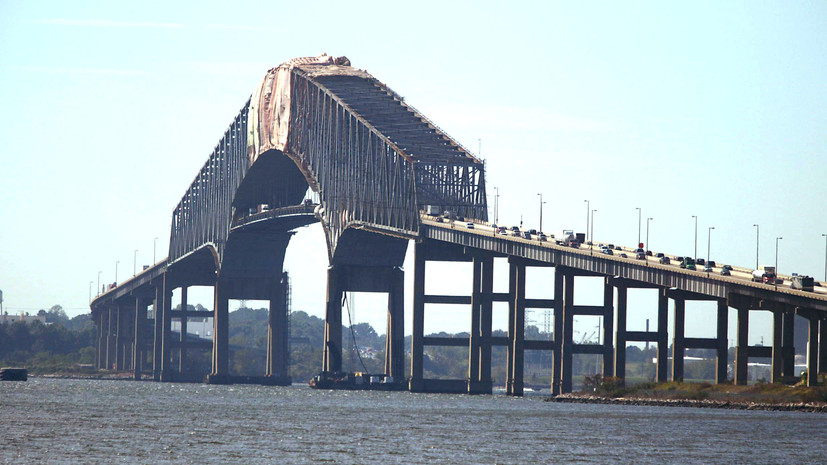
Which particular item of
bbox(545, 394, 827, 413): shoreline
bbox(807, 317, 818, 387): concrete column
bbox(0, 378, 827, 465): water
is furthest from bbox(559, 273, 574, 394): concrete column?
bbox(807, 317, 818, 387): concrete column

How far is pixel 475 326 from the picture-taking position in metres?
A: 174

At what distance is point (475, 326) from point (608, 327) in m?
16.3

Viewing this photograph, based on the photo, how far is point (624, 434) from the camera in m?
A: 104

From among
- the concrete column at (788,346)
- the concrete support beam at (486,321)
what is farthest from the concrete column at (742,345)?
the concrete support beam at (486,321)

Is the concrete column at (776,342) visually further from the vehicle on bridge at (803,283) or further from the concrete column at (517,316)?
the concrete column at (517,316)

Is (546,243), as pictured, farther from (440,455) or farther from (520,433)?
(440,455)

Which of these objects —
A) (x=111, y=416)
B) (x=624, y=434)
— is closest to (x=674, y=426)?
(x=624, y=434)

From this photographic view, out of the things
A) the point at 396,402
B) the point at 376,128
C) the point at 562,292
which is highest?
the point at 376,128

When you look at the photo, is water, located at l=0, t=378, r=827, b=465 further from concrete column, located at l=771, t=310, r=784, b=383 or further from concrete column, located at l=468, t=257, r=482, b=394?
concrete column, located at l=468, t=257, r=482, b=394

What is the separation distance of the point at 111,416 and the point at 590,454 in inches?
1744

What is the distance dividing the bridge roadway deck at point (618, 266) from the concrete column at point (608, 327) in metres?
6.68

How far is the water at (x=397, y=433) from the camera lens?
8694 cm

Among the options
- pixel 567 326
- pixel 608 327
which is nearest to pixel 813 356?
pixel 567 326

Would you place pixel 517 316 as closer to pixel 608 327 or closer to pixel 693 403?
pixel 608 327
